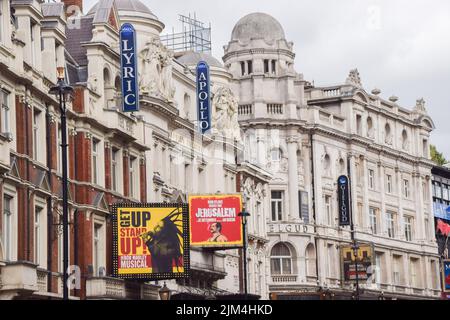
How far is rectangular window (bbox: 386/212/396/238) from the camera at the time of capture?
110m

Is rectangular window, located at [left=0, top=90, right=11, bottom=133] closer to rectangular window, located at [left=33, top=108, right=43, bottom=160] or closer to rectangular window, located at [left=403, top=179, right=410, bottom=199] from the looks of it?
rectangular window, located at [left=33, top=108, right=43, bottom=160]

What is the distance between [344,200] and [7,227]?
61541 millimetres

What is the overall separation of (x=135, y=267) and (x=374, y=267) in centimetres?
5332

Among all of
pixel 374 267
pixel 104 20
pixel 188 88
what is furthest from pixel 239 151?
pixel 374 267

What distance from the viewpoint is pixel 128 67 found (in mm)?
54781

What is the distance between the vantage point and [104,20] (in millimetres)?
55344

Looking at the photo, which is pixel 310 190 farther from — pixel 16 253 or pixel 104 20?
pixel 16 253

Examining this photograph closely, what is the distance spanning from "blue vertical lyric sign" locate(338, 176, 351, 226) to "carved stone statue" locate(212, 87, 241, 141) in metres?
27.2

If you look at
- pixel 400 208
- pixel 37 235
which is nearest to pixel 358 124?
pixel 400 208

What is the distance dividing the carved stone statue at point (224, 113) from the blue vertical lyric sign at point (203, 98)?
14.0 ft

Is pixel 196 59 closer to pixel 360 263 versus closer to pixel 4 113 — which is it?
pixel 360 263

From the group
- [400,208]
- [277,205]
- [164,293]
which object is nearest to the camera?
[164,293]

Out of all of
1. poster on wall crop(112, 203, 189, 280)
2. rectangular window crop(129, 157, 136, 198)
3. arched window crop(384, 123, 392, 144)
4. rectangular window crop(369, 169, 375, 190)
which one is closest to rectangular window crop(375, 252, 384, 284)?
rectangular window crop(369, 169, 375, 190)
